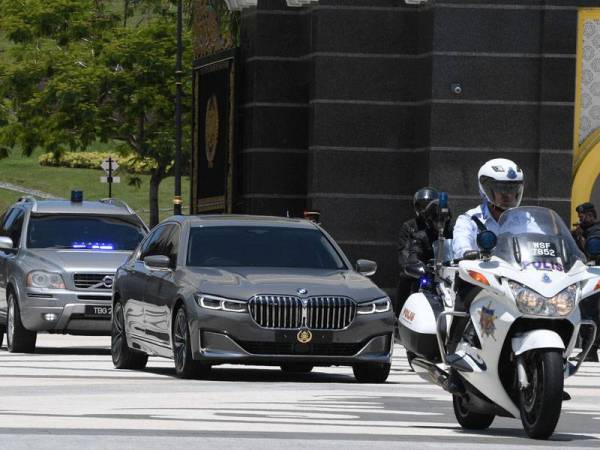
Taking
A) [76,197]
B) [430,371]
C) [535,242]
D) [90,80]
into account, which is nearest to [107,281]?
[76,197]

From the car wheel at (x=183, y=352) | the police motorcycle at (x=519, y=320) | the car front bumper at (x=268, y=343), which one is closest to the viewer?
the police motorcycle at (x=519, y=320)

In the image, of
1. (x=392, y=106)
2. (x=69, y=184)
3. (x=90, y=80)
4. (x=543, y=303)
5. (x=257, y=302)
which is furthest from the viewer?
(x=69, y=184)

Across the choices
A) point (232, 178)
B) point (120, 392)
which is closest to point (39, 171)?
point (232, 178)

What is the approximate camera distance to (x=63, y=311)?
22.5 meters

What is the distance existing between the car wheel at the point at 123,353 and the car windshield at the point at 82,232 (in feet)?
12.1

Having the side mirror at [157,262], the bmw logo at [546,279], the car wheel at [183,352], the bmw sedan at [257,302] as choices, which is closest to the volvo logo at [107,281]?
the bmw sedan at [257,302]

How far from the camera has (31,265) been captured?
74.6 feet

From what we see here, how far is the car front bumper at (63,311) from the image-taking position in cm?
2238

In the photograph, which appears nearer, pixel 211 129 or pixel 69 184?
A: pixel 211 129

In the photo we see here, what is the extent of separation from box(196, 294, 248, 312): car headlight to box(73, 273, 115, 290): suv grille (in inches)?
219

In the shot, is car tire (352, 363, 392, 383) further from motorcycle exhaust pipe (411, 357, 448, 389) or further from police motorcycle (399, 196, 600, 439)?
police motorcycle (399, 196, 600, 439)

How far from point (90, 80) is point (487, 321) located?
47578mm

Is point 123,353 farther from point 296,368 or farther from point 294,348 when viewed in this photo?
point 294,348

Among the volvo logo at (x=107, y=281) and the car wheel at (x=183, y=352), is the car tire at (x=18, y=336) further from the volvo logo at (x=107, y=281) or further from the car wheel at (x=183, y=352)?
the car wheel at (x=183, y=352)
